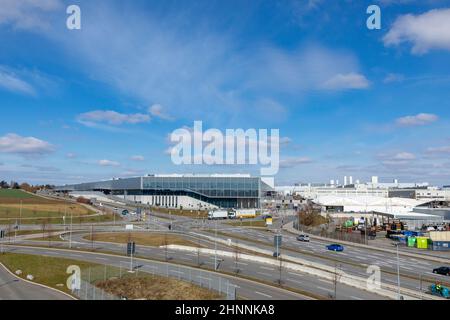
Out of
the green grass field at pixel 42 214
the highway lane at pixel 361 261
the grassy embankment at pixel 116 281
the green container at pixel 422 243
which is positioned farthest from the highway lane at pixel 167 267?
the green container at pixel 422 243

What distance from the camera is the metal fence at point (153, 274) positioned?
1254 inches

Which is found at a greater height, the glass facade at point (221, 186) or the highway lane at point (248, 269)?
the glass facade at point (221, 186)

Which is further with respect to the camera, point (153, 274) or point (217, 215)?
point (217, 215)

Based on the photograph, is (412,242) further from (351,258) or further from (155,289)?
(155,289)

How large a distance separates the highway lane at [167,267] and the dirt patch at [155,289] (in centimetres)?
299

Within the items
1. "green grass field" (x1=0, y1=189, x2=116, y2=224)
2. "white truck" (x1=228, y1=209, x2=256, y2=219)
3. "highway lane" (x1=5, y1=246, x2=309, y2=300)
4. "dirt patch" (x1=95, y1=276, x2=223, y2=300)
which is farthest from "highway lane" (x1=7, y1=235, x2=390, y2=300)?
"white truck" (x1=228, y1=209, x2=256, y2=219)

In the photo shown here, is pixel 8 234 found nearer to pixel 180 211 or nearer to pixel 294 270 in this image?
pixel 294 270

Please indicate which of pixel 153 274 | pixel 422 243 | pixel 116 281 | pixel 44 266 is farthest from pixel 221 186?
pixel 116 281

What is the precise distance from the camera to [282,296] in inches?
1329

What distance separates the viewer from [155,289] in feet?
117

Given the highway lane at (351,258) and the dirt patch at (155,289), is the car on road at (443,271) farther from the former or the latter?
the dirt patch at (155,289)

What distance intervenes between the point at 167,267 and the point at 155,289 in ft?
28.9

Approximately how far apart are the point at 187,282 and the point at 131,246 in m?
9.96
